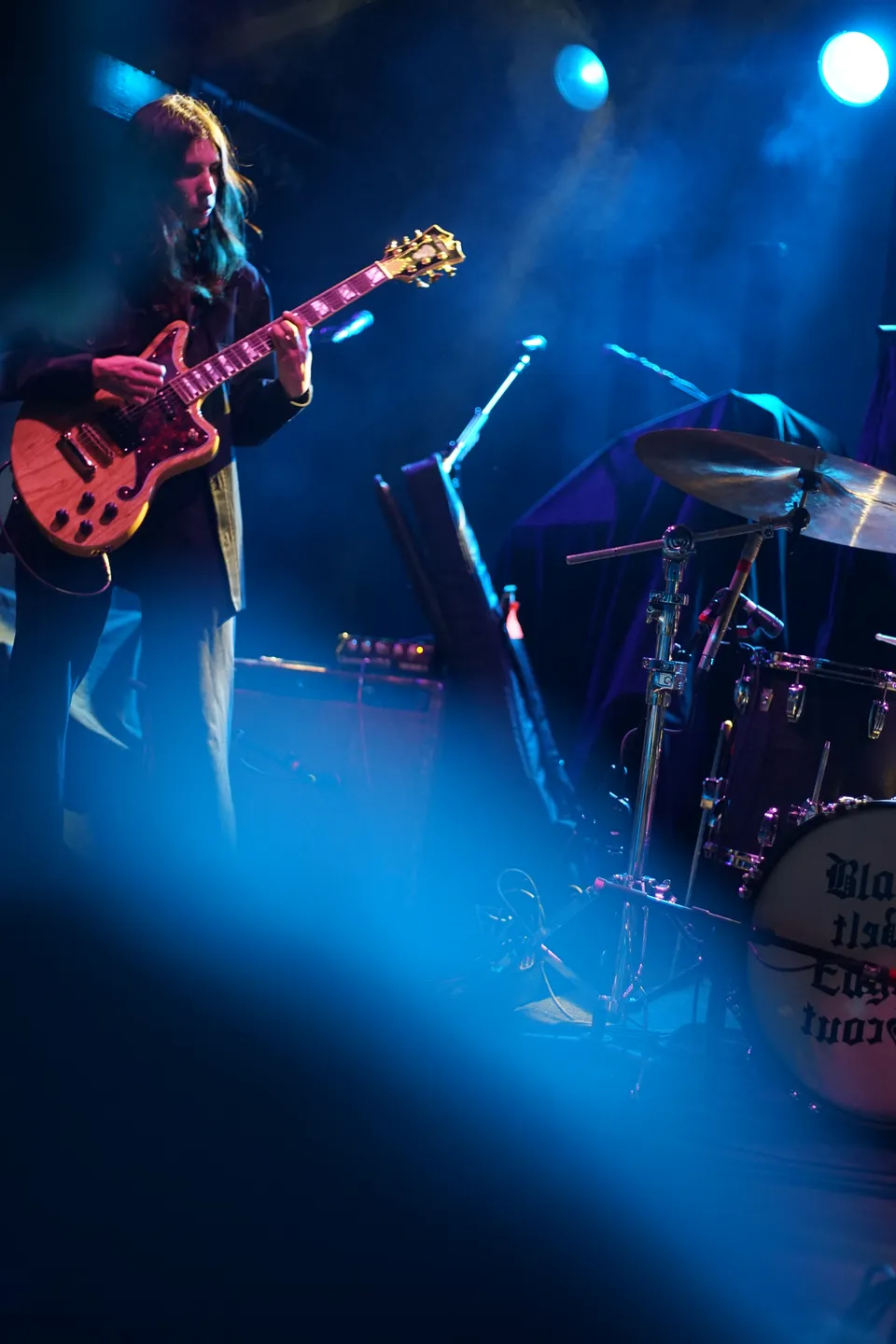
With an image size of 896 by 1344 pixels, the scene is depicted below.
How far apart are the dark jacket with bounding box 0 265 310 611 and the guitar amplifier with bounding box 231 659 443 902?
924 millimetres

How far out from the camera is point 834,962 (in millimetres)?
2396

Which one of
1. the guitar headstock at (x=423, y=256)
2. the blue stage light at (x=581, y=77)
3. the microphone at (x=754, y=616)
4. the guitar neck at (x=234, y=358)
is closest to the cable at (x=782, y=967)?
the microphone at (x=754, y=616)

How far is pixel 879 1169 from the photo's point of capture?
7.11 ft

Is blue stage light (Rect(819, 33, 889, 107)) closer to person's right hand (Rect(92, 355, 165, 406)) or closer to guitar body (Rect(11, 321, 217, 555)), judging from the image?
guitar body (Rect(11, 321, 217, 555))

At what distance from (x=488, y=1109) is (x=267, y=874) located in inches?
62.9

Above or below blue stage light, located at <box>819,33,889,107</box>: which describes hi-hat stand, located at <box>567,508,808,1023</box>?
below

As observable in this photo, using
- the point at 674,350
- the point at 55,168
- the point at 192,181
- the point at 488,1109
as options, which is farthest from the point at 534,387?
the point at 488,1109

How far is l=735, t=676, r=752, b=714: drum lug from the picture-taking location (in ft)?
9.02

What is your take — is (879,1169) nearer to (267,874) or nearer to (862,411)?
(267,874)

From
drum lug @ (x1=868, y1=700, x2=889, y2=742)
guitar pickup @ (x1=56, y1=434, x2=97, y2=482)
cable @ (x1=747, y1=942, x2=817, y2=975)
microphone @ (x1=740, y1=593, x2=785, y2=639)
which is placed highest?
guitar pickup @ (x1=56, y1=434, x2=97, y2=482)

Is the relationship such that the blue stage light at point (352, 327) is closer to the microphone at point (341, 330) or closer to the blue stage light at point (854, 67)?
the microphone at point (341, 330)

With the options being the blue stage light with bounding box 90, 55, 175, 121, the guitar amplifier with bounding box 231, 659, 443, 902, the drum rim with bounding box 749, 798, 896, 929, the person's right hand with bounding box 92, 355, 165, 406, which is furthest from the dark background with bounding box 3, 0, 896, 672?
the drum rim with bounding box 749, 798, 896, 929

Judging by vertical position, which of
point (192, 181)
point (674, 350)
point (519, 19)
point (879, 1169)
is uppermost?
point (519, 19)

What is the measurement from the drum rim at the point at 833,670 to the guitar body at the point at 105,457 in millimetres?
1474
